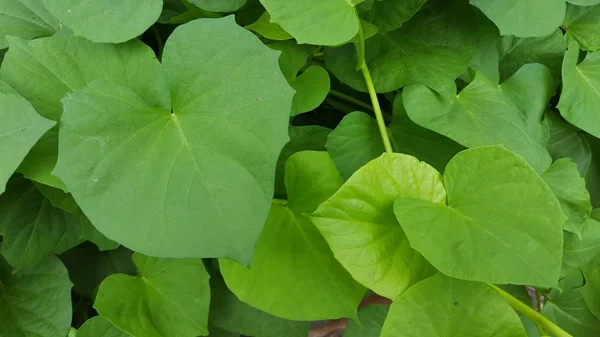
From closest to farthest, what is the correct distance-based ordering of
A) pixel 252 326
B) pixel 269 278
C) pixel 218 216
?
pixel 218 216
pixel 269 278
pixel 252 326

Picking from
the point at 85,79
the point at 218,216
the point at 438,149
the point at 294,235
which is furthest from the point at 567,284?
the point at 85,79

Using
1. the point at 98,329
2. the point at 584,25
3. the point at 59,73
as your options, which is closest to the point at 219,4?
the point at 59,73

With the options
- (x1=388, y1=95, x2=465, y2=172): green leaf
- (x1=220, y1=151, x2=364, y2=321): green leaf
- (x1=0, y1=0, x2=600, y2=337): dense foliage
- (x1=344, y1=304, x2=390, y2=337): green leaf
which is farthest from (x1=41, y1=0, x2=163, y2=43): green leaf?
(x1=344, y1=304, x2=390, y2=337): green leaf

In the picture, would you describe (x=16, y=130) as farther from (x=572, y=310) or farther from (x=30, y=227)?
(x=572, y=310)

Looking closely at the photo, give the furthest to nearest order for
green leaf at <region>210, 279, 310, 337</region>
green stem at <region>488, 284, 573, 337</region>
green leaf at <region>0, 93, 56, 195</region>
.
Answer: green leaf at <region>210, 279, 310, 337</region>, green stem at <region>488, 284, 573, 337</region>, green leaf at <region>0, 93, 56, 195</region>

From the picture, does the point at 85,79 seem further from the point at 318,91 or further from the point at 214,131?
the point at 318,91

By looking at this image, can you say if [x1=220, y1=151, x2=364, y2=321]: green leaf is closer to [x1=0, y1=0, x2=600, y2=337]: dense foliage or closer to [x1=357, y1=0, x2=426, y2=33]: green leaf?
[x1=0, y1=0, x2=600, y2=337]: dense foliage
